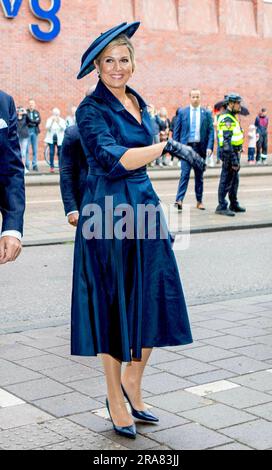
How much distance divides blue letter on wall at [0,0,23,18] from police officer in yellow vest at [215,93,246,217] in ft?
51.6

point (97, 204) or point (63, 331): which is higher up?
point (97, 204)

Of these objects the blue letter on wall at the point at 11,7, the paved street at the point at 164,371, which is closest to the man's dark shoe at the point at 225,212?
the paved street at the point at 164,371

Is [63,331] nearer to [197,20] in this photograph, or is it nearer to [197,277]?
[197,277]

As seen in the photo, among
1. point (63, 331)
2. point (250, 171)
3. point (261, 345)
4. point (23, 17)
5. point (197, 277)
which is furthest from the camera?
point (23, 17)

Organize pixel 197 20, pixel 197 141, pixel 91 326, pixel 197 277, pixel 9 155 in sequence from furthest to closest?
pixel 197 20 → pixel 197 141 → pixel 197 277 → pixel 91 326 → pixel 9 155

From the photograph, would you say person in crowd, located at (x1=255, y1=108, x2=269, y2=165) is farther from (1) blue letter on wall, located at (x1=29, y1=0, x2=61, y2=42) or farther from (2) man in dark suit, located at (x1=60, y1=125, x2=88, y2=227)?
(2) man in dark suit, located at (x1=60, y1=125, x2=88, y2=227)

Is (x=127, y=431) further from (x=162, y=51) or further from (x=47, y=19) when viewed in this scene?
(x=162, y=51)

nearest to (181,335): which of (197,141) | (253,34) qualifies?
(197,141)

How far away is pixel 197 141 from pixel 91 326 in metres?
9.77

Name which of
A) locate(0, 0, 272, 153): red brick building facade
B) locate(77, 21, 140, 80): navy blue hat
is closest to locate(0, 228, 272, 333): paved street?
locate(77, 21, 140, 80): navy blue hat

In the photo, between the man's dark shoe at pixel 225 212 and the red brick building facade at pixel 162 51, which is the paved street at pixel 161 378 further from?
the red brick building facade at pixel 162 51

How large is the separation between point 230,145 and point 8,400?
8959mm

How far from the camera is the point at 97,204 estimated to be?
399cm

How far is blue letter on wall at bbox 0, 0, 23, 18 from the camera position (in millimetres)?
26553
